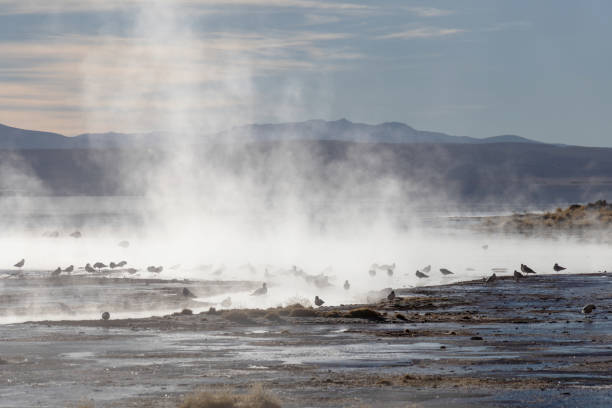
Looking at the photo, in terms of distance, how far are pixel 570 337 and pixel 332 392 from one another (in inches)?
364

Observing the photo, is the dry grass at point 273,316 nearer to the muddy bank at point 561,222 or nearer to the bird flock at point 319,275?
the bird flock at point 319,275

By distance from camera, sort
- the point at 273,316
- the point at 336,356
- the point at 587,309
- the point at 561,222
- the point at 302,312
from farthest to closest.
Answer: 1. the point at 561,222
2. the point at 302,312
3. the point at 273,316
4. the point at 587,309
5. the point at 336,356

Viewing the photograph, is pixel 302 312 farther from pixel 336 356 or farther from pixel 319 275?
pixel 319 275

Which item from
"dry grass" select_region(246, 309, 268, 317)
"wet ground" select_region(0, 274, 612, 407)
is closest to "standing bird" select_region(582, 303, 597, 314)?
"wet ground" select_region(0, 274, 612, 407)

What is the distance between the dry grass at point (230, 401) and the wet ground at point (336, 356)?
1064 millimetres

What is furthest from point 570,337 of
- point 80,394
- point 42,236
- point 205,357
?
point 42,236

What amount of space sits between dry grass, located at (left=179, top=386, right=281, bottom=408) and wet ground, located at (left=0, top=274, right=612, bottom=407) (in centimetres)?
106

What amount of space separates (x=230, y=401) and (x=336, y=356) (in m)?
7.38

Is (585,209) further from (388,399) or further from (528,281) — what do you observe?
(388,399)

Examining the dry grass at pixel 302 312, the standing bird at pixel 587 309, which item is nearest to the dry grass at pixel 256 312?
the dry grass at pixel 302 312

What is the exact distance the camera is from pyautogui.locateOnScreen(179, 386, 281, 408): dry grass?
55.2ft

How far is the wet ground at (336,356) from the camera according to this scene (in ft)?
62.7

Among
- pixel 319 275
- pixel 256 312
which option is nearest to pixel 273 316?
pixel 256 312

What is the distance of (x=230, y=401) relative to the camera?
17.0 m
